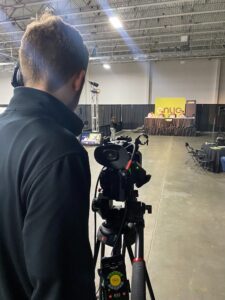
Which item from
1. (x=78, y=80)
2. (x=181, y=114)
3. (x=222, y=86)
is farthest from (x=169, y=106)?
(x=78, y=80)

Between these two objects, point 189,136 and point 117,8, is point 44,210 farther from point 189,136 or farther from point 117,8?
point 189,136

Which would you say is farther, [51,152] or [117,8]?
[117,8]

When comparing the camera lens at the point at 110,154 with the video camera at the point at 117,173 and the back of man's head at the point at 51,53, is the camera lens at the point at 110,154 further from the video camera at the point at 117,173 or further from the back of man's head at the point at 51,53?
the back of man's head at the point at 51,53

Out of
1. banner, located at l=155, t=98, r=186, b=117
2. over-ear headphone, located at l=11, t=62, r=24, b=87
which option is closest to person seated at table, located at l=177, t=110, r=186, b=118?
banner, located at l=155, t=98, r=186, b=117

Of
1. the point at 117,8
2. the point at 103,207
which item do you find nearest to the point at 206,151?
the point at 117,8

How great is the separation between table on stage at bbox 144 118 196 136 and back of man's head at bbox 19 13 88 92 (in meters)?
11.1

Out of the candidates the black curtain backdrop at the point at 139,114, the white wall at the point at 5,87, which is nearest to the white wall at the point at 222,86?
the black curtain backdrop at the point at 139,114

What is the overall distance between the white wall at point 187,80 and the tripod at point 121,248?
12576 mm

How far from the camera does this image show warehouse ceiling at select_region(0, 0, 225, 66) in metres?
6.16

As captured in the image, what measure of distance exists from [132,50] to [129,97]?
2686mm

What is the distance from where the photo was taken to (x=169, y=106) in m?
12.1

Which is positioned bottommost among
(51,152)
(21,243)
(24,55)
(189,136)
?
(189,136)

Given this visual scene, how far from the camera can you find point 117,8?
5965mm

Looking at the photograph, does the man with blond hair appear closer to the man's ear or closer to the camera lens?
the man's ear
